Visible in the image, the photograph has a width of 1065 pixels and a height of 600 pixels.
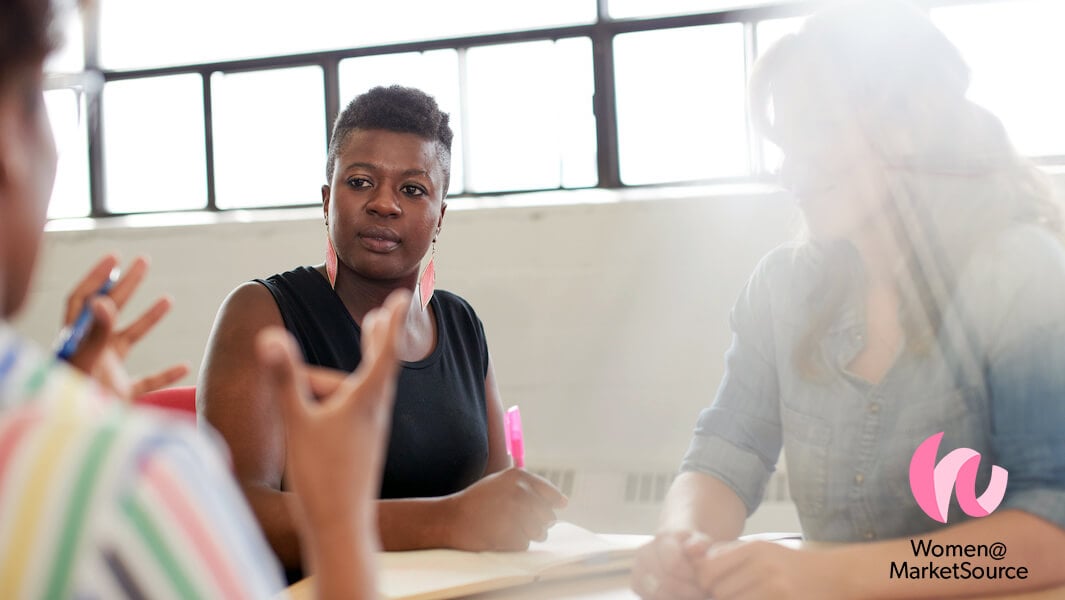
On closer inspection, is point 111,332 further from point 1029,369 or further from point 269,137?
point 269,137

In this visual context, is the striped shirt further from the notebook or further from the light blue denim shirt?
the light blue denim shirt

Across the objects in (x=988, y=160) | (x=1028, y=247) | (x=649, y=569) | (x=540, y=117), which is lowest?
(x=649, y=569)

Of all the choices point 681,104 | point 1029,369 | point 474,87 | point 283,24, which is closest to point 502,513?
point 1029,369

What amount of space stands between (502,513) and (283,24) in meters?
2.70

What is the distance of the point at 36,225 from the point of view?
0.45 m

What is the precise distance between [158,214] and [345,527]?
338cm

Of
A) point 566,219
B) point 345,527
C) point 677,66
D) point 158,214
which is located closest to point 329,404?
point 345,527

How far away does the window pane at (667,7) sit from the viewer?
3.10 m

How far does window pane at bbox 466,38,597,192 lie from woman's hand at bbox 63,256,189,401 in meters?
2.54

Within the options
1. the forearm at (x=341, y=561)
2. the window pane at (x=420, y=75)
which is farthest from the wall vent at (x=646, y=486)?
the forearm at (x=341, y=561)

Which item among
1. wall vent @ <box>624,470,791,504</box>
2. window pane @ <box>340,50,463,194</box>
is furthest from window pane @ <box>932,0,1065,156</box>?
window pane @ <box>340,50,463,194</box>

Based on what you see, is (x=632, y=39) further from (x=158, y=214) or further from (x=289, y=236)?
(x=158, y=214)

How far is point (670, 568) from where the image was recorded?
3.38 feet

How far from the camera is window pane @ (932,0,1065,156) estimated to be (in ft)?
9.21
